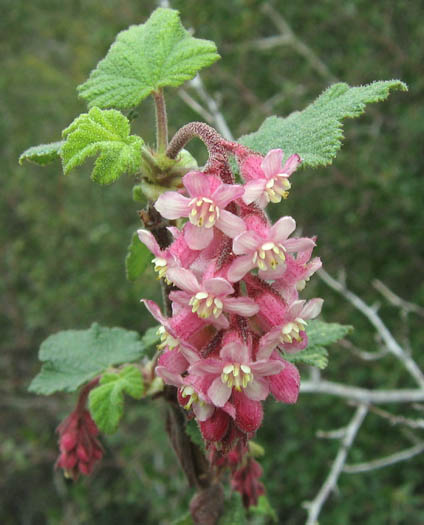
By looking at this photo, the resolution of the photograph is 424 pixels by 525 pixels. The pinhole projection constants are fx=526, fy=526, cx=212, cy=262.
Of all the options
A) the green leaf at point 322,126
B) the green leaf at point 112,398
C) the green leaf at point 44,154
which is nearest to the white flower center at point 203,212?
the green leaf at point 322,126

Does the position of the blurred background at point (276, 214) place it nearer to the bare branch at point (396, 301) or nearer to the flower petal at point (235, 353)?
the bare branch at point (396, 301)

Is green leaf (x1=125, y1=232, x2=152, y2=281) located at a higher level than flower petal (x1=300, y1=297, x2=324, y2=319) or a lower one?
higher

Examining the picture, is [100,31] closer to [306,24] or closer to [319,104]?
[306,24]

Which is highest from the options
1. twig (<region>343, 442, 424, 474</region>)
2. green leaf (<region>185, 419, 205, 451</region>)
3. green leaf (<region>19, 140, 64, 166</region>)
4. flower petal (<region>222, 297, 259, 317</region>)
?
green leaf (<region>19, 140, 64, 166</region>)

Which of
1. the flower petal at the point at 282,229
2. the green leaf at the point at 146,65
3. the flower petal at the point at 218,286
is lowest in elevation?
the flower petal at the point at 218,286

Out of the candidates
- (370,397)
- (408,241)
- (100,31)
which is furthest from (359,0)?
(370,397)

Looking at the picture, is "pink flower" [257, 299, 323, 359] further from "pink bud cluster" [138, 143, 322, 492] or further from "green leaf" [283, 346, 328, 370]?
"green leaf" [283, 346, 328, 370]

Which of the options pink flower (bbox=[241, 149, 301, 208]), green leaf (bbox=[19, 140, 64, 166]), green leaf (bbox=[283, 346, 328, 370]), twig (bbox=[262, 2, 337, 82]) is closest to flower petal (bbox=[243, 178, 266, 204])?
pink flower (bbox=[241, 149, 301, 208])
